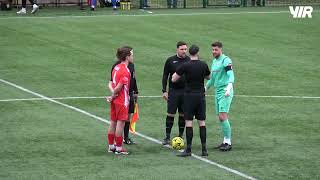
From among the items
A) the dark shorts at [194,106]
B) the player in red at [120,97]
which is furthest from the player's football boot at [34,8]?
the dark shorts at [194,106]

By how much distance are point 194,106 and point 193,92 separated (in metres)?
0.27

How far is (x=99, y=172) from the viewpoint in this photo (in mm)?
13852

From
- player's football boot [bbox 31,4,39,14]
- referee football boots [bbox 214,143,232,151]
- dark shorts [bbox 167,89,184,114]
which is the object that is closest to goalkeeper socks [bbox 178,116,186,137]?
dark shorts [bbox 167,89,184,114]

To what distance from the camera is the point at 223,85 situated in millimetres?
16000

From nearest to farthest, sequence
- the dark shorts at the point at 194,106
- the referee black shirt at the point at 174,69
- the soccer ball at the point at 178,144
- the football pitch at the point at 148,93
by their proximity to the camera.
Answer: the football pitch at the point at 148,93 → the dark shorts at the point at 194,106 → the soccer ball at the point at 178,144 → the referee black shirt at the point at 174,69

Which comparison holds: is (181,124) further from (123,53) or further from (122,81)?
(123,53)

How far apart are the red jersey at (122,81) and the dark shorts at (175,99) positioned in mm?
1294

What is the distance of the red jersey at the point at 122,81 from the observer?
50.1 feet

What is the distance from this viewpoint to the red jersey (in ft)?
50.1

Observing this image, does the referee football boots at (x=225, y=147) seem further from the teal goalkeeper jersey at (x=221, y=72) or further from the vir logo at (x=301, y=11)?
the vir logo at (x=301, y=11)

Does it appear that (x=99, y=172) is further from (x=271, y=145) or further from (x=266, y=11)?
(x=266, y=11)

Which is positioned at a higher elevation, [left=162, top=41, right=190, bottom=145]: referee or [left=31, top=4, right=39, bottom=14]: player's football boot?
[left=31, top=4, right=39, bottom=14]: player's football boot

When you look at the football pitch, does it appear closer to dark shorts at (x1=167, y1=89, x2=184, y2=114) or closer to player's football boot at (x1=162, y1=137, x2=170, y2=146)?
player's football boot at (x1=162, y1=137, x2=170, y2=146)

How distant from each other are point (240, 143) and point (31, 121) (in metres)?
5.42
